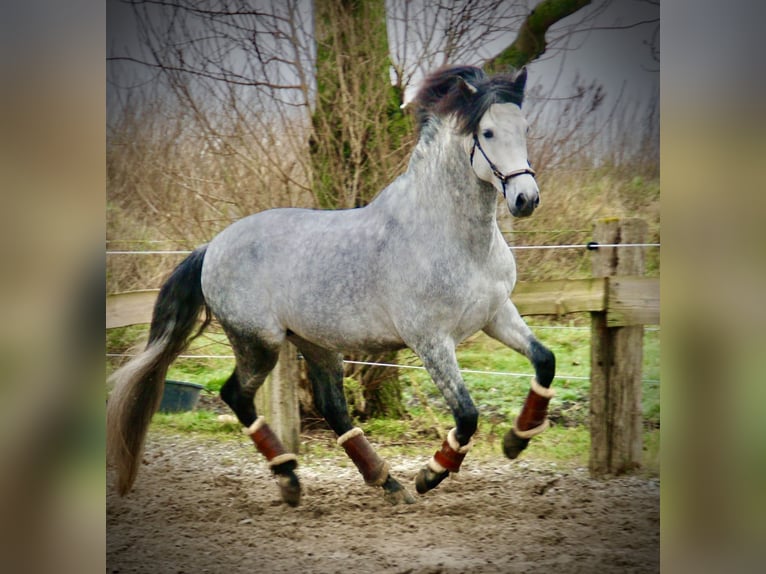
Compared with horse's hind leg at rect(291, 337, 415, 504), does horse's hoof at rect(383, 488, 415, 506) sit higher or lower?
lower

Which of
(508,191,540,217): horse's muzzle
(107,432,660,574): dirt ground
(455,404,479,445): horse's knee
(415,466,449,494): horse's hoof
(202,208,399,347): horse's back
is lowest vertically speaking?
(107,432,660,574): dirt ground

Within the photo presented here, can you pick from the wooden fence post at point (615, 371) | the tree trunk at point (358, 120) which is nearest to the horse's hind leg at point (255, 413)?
the tree trunk at point (358, 120)

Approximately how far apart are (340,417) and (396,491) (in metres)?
0.44

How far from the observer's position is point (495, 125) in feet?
11.0

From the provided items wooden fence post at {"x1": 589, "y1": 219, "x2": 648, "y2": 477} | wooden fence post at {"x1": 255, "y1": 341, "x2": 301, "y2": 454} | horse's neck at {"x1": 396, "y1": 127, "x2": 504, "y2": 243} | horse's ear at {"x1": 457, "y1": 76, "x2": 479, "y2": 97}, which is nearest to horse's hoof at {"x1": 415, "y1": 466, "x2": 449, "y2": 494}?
wooden fence post at {"x1": 255, "y1": 341, "x2": 301, "y2": 454}

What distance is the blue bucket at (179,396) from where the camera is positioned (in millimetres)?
3836

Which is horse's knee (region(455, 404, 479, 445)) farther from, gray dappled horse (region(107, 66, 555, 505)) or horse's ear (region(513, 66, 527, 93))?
horse's ear (region(513, 66, 527, 93))

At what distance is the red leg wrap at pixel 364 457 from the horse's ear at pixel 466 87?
1.66m

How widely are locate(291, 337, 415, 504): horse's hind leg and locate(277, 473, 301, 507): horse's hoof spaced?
30 cm

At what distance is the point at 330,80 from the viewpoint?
376 cm

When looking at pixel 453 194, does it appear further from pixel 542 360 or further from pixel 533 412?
pixel 533 412

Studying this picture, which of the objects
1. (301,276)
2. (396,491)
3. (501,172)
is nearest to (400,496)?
(396,491)

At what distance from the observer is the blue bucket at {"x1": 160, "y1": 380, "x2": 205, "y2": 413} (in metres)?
3.84

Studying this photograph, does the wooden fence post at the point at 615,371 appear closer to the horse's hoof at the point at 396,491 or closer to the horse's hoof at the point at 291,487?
the horse's hoof at the point at 396,491
